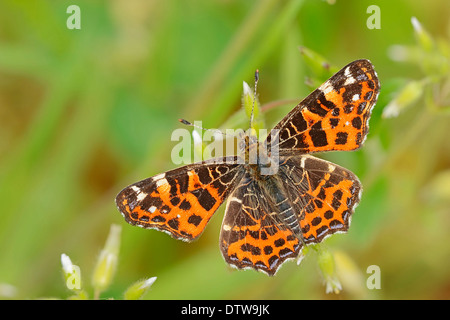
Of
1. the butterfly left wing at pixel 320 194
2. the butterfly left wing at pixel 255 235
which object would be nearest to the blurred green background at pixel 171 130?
the butterfly left wing at pixel 320 194

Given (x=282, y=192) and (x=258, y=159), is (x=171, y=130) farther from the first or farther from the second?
(x=282, y=192)

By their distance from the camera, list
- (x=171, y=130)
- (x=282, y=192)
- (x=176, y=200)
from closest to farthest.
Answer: (x=176, y=200)
(x=282, y=192)
(x=171, y=130)

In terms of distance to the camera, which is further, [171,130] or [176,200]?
[171,130]

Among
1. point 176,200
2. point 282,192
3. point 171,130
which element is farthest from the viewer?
point 171,130

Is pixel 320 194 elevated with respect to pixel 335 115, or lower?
lower

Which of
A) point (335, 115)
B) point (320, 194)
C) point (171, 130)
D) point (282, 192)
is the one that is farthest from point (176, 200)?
point (171, 130)

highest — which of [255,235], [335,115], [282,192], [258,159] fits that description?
[335,115]

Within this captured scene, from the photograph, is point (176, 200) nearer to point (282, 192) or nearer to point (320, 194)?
point (282, 192)

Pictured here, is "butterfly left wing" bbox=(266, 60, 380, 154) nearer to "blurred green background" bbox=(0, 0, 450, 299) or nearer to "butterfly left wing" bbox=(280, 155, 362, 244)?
"butterfly left wing" bbox=(280, 155, 362, 244)

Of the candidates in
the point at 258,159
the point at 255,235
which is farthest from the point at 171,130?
the point at 255,235

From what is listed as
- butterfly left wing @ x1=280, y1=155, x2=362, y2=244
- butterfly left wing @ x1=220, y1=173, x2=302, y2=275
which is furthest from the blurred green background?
butterfly left wing @ x1=220, y1=173, x2=302, y2=275
